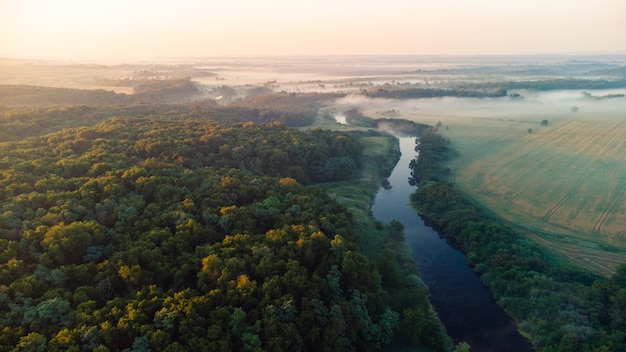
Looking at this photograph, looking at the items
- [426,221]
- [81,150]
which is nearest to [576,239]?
[426,221]

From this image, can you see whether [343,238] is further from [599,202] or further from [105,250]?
[599,202]

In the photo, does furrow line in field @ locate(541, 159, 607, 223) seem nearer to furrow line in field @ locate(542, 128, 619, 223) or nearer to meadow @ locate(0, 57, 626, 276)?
furrow line in field @ locate(542, 128, 619, 223)

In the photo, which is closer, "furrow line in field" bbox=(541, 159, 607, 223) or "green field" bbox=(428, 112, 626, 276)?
"green field" bbox=(428, 112, 626, 276)

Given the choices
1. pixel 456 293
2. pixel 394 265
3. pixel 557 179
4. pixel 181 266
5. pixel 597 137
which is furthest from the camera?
pixel 597 137

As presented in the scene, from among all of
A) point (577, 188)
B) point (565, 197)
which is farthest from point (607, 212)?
point (577, 188)

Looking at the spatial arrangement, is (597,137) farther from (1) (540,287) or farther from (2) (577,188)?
(1) (540,287)

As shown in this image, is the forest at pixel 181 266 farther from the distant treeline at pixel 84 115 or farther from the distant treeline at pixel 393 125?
the distant treeline at pixel 393 125

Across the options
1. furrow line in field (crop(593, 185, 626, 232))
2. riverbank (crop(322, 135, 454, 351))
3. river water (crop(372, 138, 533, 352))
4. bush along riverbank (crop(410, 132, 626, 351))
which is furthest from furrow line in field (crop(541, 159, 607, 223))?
riverbank (crop(322, 135, 454, 351))
